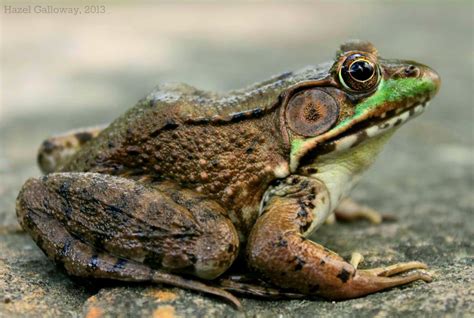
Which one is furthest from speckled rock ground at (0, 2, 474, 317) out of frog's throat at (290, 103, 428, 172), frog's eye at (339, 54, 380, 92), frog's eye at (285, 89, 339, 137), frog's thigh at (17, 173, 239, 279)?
frog's eye at (339, 54, 380, 92)

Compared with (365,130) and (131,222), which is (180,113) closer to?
(131,222)

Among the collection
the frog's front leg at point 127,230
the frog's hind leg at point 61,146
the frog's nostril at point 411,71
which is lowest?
the frog's front leg at point 127,230

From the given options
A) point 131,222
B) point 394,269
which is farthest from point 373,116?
point 131,222

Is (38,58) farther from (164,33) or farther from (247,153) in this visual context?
(247,153)

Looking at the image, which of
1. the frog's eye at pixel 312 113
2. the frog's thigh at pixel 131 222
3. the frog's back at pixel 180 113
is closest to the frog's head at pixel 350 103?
the frog's eye at pixel 312 113

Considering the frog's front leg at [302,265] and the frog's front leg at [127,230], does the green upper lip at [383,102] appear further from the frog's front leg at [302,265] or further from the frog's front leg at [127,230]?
the frog's front leg at [127,230]

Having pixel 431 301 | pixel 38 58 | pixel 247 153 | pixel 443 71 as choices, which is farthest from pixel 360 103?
pixel 38 58
